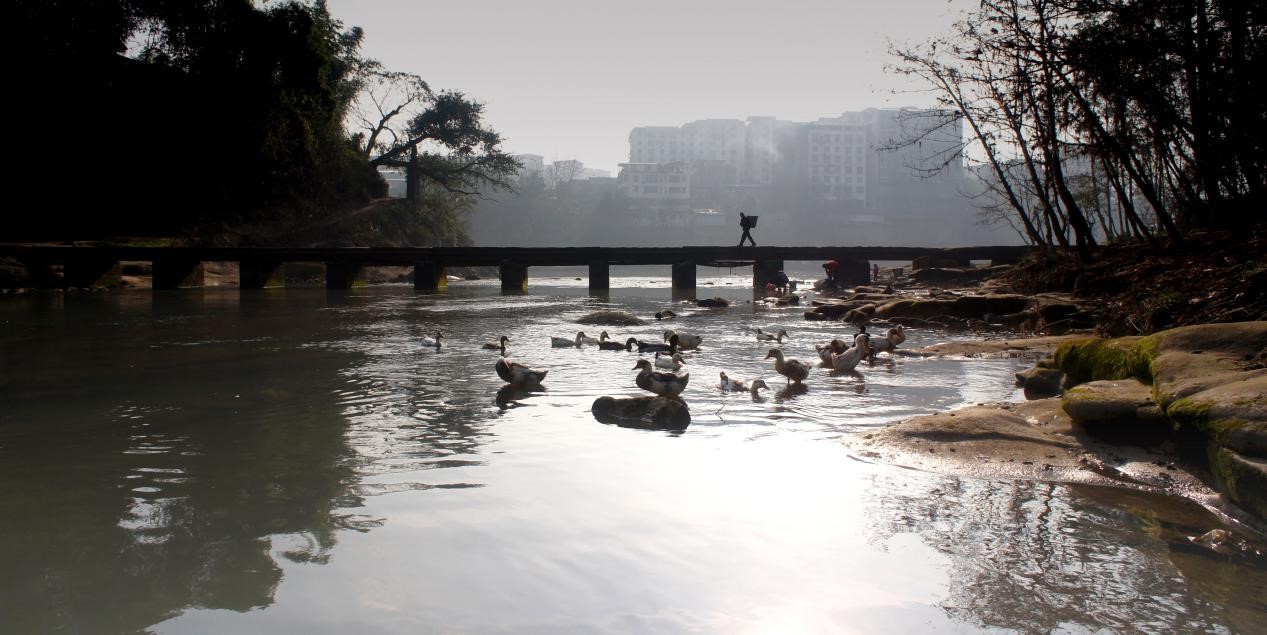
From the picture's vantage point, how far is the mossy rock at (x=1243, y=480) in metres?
4.16

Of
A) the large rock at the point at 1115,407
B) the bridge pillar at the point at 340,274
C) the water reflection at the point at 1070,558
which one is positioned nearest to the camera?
the water reflection at the point at 1070,558

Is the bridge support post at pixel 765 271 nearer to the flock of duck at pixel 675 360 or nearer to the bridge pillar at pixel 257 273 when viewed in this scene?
the bridge pillar at pixel 257 273

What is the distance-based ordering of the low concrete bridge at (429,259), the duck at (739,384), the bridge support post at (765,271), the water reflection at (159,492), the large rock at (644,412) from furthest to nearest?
the bridge support post at (765,271), the low concrete bridge at (429,259), the duck at (739,384), the large rock at (644,412), the water reflection at (159,492)

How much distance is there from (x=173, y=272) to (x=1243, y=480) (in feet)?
120

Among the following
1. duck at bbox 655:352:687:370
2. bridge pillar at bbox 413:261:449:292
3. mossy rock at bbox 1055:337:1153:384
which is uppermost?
bridge pillar at bbox 413:261:449:292

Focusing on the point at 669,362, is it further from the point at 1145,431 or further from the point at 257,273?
the point at 257,273

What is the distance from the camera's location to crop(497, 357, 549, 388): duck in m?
9.02

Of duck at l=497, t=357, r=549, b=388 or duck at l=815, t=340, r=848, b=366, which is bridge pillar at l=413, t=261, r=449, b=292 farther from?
duck at l=497, t=357, r=549, b=388

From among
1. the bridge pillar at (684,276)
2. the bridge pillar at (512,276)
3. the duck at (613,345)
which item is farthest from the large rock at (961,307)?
the bridge pillar at (512,276)

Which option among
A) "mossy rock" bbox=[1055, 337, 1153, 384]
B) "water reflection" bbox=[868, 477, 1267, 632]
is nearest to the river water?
"water reflection" bbox=[868, 477, 1267, 632]

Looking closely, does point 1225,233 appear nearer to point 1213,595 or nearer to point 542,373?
point 542,373

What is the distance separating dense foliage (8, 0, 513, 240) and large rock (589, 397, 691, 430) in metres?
38.5

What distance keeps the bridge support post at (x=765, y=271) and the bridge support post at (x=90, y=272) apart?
25.2m

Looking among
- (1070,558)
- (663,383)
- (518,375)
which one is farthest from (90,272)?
(1070,558)
